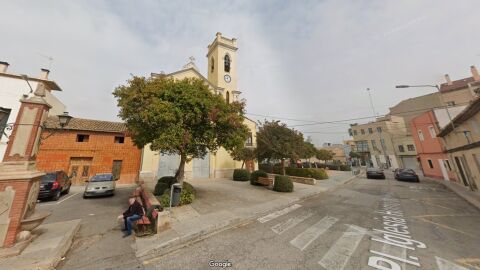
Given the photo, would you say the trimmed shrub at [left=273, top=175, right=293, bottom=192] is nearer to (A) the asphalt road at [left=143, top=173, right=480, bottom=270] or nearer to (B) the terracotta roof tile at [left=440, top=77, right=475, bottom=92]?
(A) the asphalt road at [left=143, top=173, right=480, bottom=270]

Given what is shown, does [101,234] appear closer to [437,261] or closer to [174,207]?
[174,207]

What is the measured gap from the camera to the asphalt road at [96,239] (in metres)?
4.32

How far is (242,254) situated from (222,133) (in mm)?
6003

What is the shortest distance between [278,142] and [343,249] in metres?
Result: 9.86

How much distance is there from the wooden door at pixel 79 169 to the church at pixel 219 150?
20.3ft

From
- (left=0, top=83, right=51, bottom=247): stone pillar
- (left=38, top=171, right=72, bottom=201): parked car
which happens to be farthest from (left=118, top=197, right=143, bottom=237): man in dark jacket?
(left=38, top=171, right=72, bottom=201): parked car

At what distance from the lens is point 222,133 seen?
9.52 meters

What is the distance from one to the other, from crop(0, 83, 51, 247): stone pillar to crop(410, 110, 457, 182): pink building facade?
103 feet

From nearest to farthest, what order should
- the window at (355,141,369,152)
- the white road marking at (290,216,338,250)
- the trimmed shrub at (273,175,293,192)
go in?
1. the white road marking at (290,216,338,250)
2. the trimmed shrub at (273,175,293,192)
3. the window at (355,141,369,152)

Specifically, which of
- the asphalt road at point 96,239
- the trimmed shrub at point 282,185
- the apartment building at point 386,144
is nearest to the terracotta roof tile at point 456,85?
the apartment building at point 386,144

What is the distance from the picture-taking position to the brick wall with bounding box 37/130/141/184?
16547mm

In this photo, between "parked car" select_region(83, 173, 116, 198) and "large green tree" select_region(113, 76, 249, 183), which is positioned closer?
"large green tree" select_region(113, 76, 249, 183)

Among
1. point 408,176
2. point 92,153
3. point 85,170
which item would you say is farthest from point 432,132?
point 85,170

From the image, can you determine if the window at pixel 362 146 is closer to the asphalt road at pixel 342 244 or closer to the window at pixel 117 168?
the asphalt road at pixel 342 244
